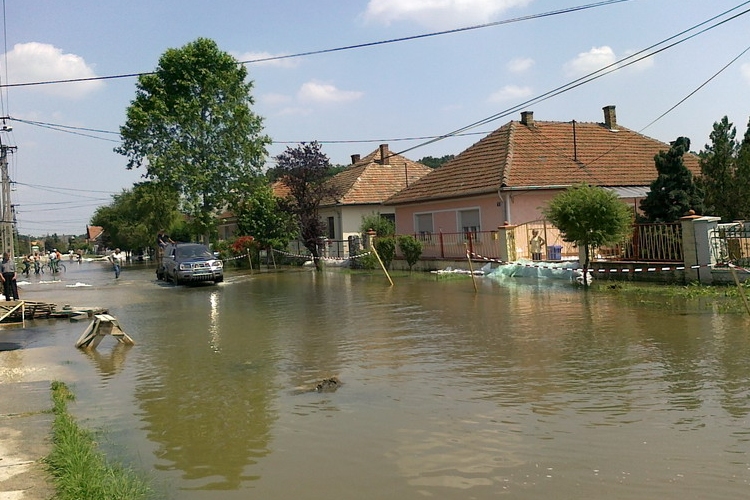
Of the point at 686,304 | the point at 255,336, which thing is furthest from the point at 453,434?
the point at 686,304

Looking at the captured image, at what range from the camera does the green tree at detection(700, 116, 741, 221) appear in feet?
68.0

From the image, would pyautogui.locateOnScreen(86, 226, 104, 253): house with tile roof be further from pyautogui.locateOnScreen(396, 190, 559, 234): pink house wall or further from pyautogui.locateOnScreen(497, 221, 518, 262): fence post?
pyautogui.locateOnScreen(497, 221, 518, 262): fence post

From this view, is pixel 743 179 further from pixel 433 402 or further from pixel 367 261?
pixel 367 261

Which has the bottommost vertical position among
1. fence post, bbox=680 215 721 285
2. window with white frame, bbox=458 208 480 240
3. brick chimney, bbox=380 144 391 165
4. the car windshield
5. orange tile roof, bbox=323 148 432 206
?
fence post, bbox=680 215 721 285

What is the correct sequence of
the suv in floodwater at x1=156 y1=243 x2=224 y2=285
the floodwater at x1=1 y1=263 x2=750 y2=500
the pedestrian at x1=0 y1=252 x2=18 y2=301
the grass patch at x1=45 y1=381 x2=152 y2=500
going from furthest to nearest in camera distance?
the suv in floodwater at x1=156 y1=243 x2=224 y2=285
the pedestrian at x1=0 y1=252 x2=18 y2=301
the floodwater at x1=1 y1=263 x2=750 y2=500
the grass patch at x1=45 y1=381 x2=152 y2=500

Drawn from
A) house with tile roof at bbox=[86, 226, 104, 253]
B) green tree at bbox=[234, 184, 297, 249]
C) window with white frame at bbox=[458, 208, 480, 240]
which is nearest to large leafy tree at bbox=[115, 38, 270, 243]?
green tree at bbox=[234, 184, 297, 249]

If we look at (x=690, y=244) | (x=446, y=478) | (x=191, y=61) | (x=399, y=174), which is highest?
(x=191, y=61)

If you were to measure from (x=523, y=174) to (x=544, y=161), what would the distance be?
2.18 meters

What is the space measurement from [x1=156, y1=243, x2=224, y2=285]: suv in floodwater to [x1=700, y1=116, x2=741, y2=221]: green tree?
18.3m

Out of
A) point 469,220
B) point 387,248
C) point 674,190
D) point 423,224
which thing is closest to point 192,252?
point 387,248

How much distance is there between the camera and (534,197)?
28109 mm

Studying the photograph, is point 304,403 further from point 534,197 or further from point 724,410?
point 534,197

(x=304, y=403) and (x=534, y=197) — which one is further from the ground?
(x=534, y=197)

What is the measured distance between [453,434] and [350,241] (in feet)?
107
